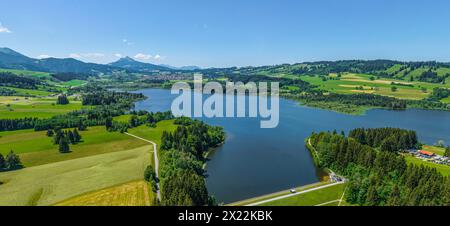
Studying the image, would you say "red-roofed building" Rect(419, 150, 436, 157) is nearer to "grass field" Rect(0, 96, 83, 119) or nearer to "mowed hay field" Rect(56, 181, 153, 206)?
"mowed hay field" Rect(56, 181, 153, 206)

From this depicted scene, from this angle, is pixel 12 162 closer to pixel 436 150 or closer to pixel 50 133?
pixel 50 133

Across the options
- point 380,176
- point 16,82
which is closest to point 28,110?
point 16,82

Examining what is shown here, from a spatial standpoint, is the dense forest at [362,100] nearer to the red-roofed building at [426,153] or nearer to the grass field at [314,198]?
the red-roofed building at [426,153]

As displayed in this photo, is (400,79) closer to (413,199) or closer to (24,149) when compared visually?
(413,199)

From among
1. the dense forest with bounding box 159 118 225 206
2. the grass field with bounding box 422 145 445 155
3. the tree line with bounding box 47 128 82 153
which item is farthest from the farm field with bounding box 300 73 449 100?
the tree line with bounding box 47 128 82 153

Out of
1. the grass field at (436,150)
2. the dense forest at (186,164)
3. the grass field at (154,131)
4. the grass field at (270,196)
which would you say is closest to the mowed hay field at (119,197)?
the dense forest at (186,164)
